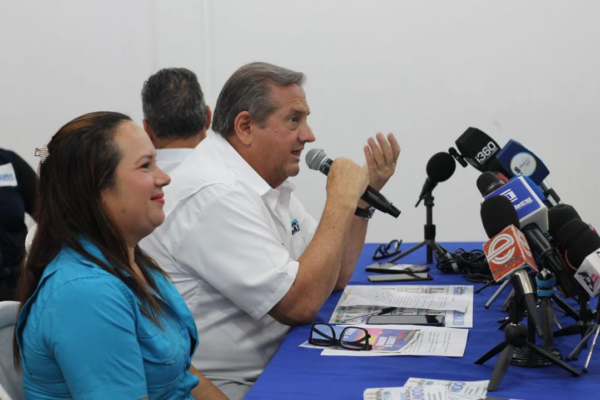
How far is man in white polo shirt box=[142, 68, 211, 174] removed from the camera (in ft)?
9.07

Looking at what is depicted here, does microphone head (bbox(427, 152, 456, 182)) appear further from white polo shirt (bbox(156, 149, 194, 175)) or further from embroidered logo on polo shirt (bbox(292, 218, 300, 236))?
white polo shirt (bbox(156, 149, 194, 175))

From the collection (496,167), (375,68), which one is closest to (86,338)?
(496,167)

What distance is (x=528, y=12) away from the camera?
4133 millimetres

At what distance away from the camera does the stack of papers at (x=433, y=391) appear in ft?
3.84

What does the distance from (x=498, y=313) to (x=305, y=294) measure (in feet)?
1.68

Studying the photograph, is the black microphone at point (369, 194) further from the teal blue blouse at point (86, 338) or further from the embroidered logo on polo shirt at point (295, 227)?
the teal blue blouse at point (86, 338)

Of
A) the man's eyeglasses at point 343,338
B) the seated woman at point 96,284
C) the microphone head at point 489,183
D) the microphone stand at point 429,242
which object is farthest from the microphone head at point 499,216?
the microphone stand at point 429,242

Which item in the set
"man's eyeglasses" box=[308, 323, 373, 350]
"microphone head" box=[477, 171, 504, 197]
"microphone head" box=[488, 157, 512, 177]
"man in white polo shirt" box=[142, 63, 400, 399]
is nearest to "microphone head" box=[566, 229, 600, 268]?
"microphone head" box=[477, 171, 504, 197]

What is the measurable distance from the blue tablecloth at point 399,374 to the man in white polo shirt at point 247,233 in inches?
7.3

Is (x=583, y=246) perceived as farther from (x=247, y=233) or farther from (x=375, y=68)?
(x=375, y=68)

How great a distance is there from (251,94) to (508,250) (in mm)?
929

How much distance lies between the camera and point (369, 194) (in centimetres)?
204

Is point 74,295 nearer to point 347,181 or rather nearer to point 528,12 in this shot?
point 347,181

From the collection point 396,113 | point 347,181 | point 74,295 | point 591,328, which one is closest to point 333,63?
point 396,113
